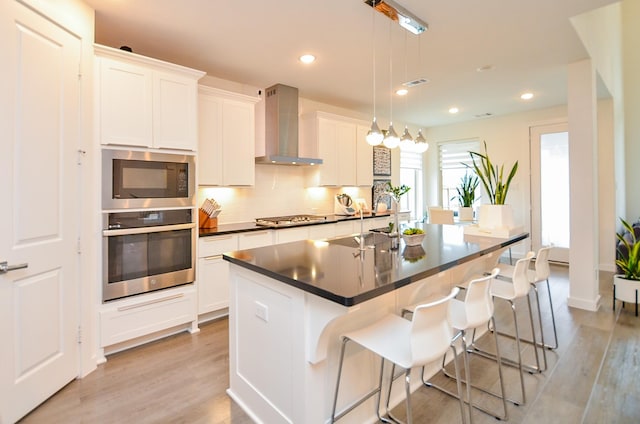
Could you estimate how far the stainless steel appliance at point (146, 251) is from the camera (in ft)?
8.67

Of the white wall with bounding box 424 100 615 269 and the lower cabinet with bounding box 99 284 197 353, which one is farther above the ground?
the white wall with bounding box 424 100 615 269

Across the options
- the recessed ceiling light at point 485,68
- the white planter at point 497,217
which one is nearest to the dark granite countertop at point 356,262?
the white planter at point 497,217

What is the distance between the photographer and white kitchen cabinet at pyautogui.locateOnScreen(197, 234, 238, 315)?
10.7 feet

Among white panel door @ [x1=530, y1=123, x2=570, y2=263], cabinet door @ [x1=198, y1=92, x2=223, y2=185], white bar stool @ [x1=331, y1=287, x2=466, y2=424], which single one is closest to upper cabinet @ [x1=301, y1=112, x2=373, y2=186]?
cabinet door @ [x1=198, y1=92, x2=223, y2=185]

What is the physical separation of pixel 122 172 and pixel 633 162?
8002 millimetres

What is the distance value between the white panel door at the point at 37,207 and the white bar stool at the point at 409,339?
1.88 m

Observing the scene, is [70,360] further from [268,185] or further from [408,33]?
[408,33]

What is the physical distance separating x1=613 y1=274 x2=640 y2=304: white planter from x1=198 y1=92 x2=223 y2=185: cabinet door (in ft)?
14.7

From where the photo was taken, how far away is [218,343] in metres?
2.94

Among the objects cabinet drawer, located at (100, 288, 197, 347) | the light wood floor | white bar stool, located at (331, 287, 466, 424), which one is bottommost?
the light wood floor

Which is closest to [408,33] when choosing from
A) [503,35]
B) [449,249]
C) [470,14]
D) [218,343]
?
[470,14]

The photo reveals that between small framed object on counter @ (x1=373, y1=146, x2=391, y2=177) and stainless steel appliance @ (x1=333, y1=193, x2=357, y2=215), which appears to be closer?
stainless steel appliance @ (x1=333, y1=193, x2=357, y2=215)

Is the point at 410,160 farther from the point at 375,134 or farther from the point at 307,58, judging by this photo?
the point at 375,134

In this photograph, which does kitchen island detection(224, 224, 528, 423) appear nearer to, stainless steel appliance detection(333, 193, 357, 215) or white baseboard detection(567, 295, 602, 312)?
white baseboard detection(567, 295, 602, 312)
